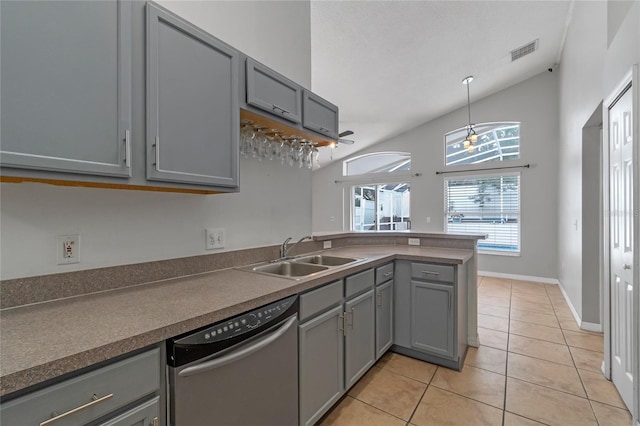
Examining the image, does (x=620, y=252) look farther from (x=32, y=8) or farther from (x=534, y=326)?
(x=32, y=8)

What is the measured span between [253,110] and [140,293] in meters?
1.14

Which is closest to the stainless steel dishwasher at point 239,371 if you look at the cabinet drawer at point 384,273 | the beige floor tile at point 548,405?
the cabinet drawer at point 384,273

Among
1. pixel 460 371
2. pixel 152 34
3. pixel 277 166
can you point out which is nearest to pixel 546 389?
pixel 460 371

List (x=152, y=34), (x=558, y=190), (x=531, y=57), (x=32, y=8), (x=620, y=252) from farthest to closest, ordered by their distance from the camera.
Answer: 1. (x=558, y=190)
2. (x=531, y=57)
3. (x=620, y=252)
4. (x=152, y=34)
5. (x=32, y=8)

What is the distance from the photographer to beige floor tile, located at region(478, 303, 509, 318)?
3668 mm

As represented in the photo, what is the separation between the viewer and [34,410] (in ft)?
2.33

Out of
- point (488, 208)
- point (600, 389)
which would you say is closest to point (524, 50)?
point (488, 208)

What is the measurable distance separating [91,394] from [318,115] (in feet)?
6.47

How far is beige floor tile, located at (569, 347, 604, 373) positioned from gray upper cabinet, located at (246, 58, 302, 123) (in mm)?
3113

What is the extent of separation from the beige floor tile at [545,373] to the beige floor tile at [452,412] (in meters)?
0.61

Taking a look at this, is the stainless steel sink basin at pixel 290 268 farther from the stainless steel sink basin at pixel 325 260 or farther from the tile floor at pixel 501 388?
the tile floor at pixel 501 388

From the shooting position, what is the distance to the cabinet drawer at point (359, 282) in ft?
6.43

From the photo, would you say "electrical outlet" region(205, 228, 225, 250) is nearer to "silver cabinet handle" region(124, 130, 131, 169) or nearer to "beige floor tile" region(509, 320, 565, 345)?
"silver cabinet handle" region(124, 130, 131, 169)

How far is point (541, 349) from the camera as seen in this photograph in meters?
2.73
